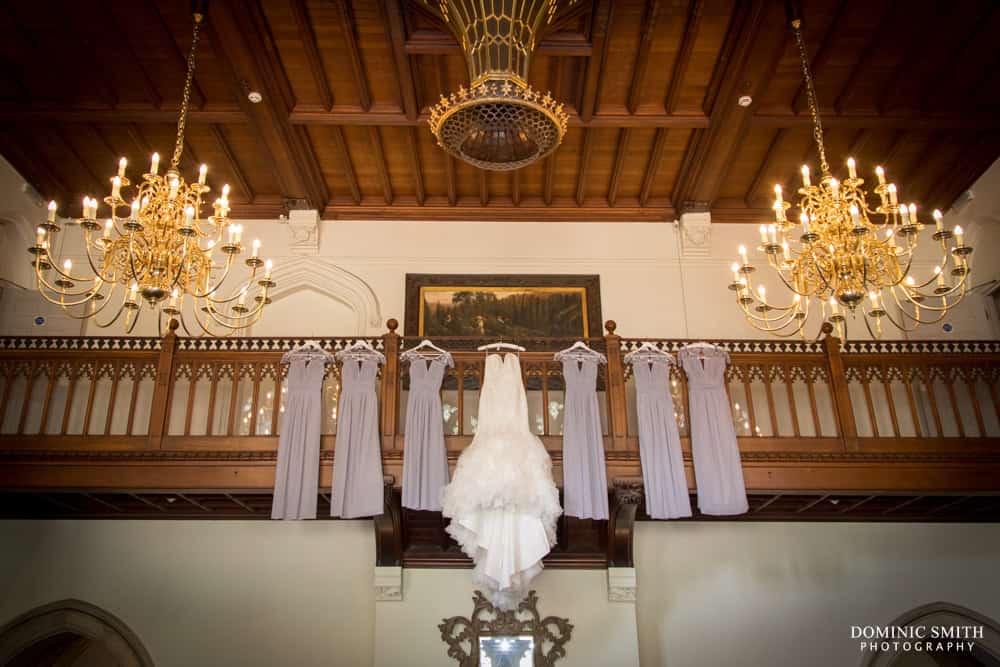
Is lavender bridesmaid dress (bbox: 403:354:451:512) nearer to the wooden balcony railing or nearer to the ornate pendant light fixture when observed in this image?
the wooden balcony railing

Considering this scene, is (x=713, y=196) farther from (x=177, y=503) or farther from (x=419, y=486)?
(x=177, y=503)

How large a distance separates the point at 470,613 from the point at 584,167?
5391 mm

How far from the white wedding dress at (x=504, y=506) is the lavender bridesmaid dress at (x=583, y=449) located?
0.44 m

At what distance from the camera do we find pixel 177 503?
8.16 metres

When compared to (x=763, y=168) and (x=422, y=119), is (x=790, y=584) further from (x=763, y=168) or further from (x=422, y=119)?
(x=422, y=119)

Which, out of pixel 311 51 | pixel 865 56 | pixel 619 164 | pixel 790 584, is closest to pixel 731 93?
pixel 865 56

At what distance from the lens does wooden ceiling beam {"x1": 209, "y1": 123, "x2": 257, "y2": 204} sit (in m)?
8.96

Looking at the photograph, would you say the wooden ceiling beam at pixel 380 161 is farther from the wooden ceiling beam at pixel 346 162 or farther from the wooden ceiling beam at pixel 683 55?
the wooden ceiling beam at pixel 683 55

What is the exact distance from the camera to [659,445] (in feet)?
22.7

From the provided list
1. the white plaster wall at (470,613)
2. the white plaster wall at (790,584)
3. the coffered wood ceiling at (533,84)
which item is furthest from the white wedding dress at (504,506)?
the coffered wood ceiling at (533,84)

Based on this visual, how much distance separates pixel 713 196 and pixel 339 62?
16.6 feet

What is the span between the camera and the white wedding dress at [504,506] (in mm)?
6168

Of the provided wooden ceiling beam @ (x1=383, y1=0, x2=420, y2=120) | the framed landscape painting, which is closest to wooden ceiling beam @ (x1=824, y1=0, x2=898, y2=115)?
the framed landscape painting

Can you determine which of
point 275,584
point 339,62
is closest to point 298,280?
point 339,62
